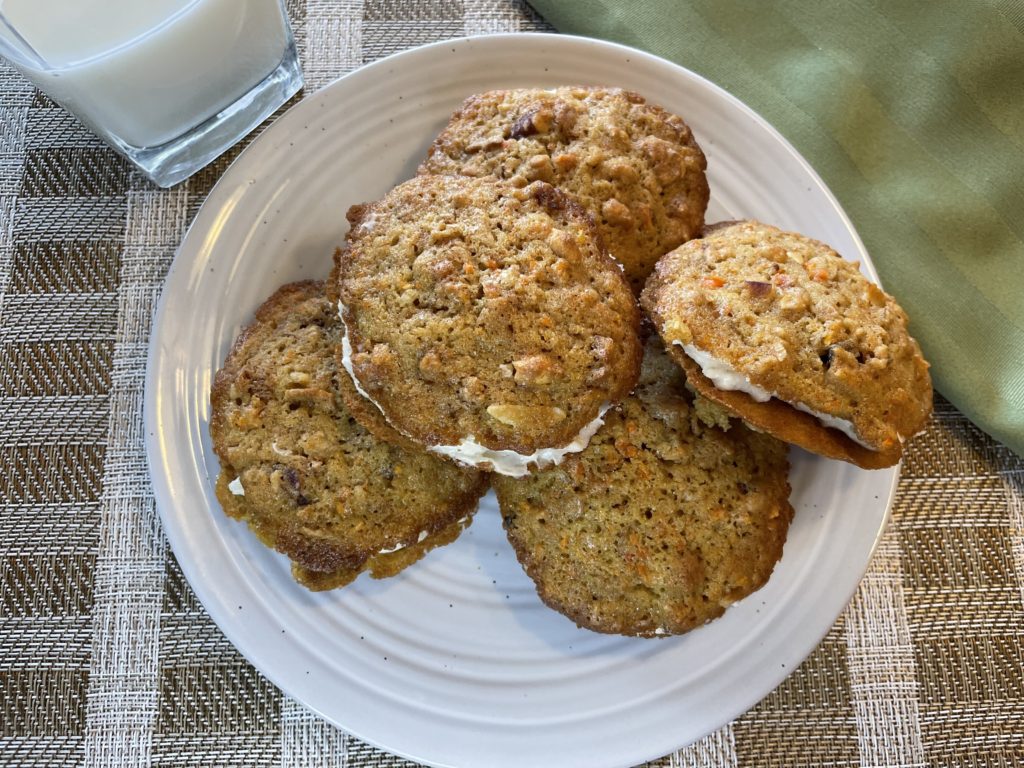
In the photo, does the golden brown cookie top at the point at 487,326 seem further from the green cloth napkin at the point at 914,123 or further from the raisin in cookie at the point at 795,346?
the green cloth napkin at the point at 914,123

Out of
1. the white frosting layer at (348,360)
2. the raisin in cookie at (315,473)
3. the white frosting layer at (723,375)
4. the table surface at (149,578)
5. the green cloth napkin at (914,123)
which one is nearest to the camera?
the white frosting layer at (723,375)

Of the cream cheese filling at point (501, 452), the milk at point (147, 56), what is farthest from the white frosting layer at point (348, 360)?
the milk at point (147, 56)

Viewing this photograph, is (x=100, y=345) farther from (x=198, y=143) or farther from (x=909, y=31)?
(x=909, y=31)

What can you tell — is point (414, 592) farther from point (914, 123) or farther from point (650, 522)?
point (914, 123)

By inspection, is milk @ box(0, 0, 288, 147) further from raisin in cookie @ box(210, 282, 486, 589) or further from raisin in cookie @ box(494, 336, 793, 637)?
raisin in cookie @ box(494, 336, 793, 637)

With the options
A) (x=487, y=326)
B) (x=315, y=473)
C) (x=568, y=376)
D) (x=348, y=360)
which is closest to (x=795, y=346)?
(x=568, y=376)

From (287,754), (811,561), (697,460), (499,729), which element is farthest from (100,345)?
(811,561)
